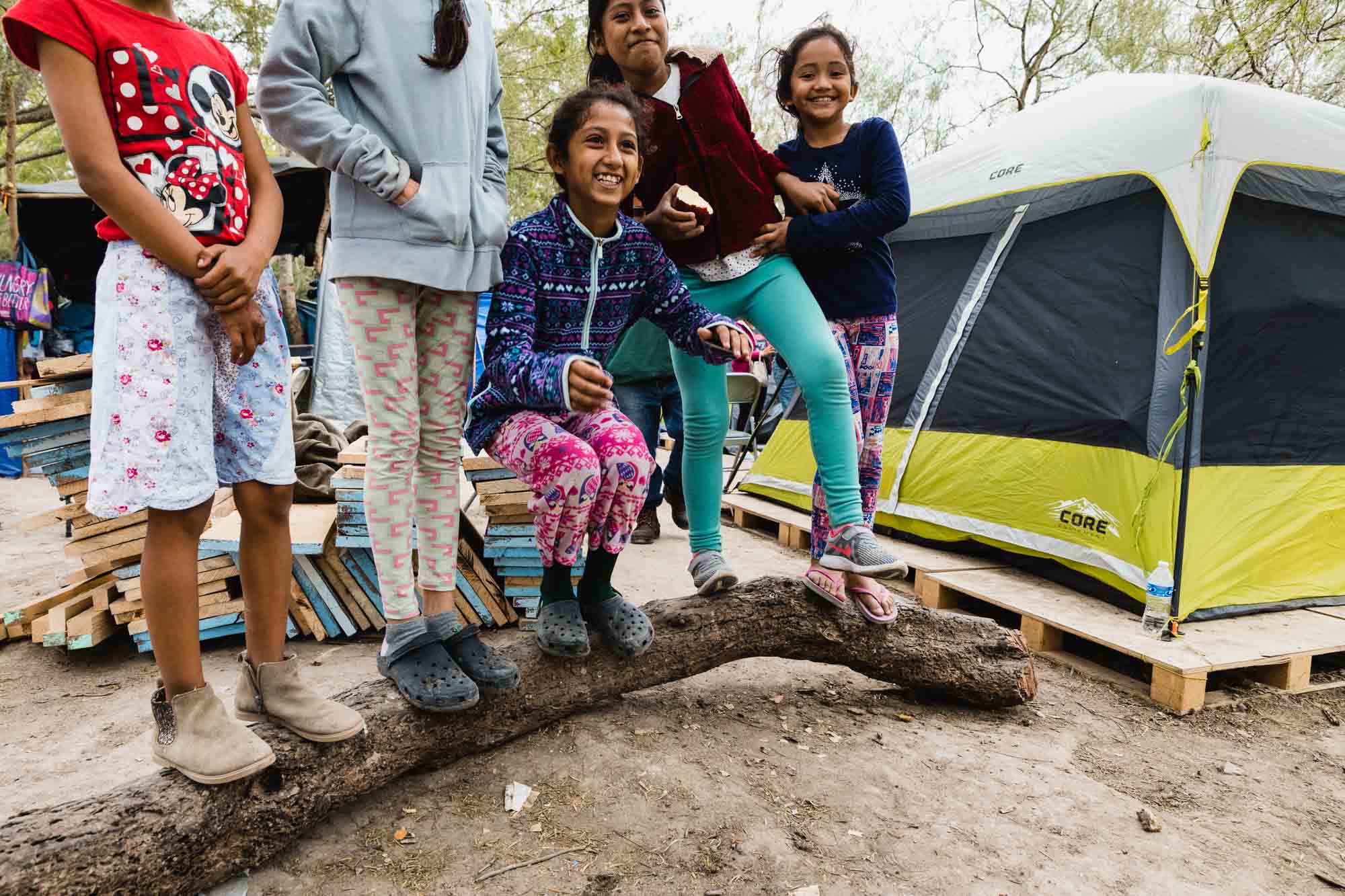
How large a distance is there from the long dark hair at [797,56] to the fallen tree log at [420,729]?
1740 millimetres

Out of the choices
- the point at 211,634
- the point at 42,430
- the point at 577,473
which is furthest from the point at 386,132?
the point at 42,430

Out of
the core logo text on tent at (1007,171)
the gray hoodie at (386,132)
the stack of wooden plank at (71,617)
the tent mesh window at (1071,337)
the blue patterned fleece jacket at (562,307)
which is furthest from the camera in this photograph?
the core logo text on tent at (1007,171)

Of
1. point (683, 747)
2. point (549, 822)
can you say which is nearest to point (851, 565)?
point (683, 747)

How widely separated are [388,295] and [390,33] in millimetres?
654

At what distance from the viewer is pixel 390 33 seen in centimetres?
196

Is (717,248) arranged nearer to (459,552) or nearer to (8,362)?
(459,552)

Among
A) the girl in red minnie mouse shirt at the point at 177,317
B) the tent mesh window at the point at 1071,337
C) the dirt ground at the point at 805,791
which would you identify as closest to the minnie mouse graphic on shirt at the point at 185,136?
the girl in red minnie mouse shirt at the point at 177,317

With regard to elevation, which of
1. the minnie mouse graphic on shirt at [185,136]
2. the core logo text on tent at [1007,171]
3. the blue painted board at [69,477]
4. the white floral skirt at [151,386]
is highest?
the core logo text on tent at [1007,171]

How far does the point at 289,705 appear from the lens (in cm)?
187

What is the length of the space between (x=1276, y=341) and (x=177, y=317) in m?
4.30

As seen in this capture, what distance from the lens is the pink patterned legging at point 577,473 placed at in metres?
2.00

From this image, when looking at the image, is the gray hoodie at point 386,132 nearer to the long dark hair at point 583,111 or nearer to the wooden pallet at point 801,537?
the long dark hair at point 583,111

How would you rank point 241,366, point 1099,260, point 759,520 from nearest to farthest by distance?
point 241,366 < point 1099,260 < point 759,520

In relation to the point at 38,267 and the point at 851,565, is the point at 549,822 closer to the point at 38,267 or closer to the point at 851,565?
the point at 851,565
